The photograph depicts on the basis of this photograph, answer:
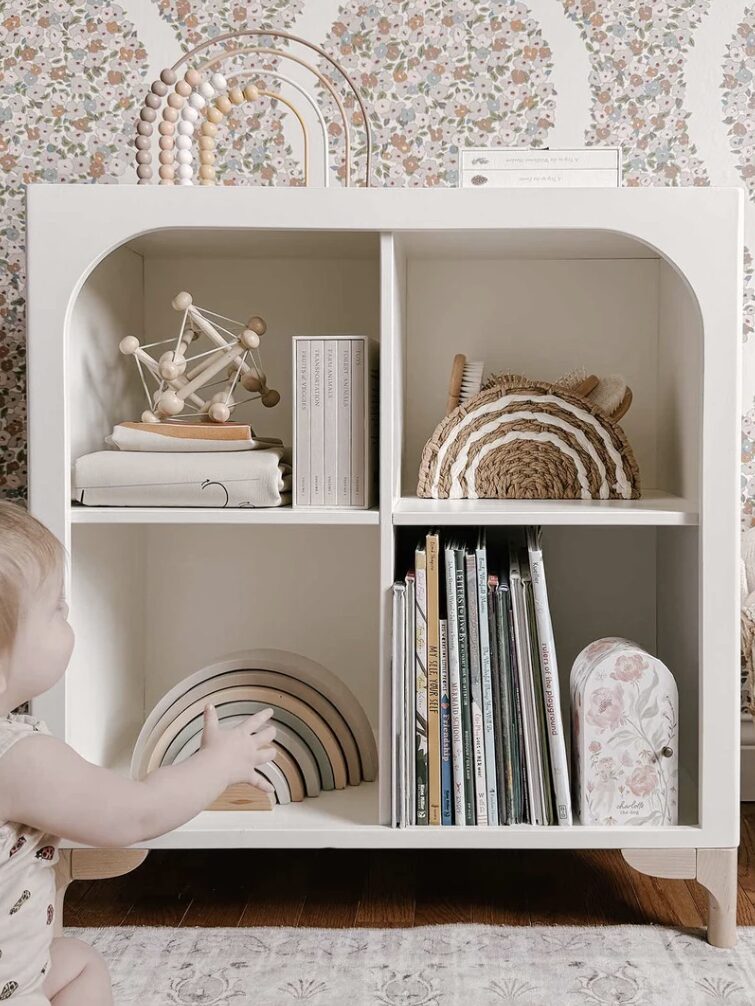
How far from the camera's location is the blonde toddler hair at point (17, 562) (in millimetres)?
963

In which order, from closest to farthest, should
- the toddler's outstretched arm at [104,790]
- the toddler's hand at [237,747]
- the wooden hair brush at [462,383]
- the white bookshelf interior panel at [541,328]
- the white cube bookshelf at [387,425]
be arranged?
the toddler's outstretched arm at [104,790] → the toddler's hand at [237,747] → the white cube bookshelf at [387,425] → the wooden hair brush at [462,383] → the white bookshelf interior panel at [541,328]

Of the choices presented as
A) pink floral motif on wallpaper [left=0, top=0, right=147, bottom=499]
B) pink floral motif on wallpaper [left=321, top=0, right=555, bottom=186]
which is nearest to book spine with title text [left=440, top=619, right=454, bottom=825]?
pink floral motif on wallpaper [left=321, top=0, right=555, bottom=186]

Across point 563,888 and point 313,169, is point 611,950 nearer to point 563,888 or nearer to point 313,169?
point 563,888

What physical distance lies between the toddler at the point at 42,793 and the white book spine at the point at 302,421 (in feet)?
1.32

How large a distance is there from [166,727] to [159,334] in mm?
→ 676

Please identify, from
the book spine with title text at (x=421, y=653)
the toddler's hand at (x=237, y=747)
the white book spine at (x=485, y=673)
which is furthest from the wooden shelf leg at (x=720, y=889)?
the toddler's hand at (x=237, y=747)

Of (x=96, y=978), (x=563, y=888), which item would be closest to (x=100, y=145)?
(x=96, y=978)

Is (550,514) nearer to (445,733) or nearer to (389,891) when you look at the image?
(445,733)

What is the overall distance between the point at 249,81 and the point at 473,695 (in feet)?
3.61

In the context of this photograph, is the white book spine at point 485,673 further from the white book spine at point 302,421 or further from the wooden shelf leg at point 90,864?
the wooden shelf leg at point 90,864

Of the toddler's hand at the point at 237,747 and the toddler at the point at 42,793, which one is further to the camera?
the toddler's hand at the point at 237,747

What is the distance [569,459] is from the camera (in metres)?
1.49

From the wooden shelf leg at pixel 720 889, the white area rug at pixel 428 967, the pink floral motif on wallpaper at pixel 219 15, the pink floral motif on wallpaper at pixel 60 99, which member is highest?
the pink floral motif on wallpaper at pixel 219 15

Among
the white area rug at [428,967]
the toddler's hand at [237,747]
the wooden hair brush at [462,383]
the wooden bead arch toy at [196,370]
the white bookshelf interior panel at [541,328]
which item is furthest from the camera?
the white bookshelf interior panel at [541,328]
